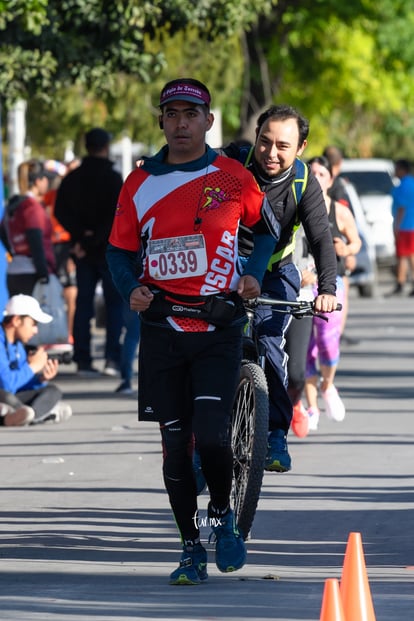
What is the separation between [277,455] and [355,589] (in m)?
2.33

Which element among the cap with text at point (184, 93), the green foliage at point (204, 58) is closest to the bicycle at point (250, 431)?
the cap with text at point (184, 93)

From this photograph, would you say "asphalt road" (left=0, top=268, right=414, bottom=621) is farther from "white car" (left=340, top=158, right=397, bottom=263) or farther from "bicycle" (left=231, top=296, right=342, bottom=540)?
"white car" (left=340, top=158, right=397, bottom=263)

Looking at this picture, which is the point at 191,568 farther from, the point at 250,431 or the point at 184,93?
the point at 184,93

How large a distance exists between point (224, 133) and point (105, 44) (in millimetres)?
36453

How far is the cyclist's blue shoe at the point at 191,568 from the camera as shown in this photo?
6812mm

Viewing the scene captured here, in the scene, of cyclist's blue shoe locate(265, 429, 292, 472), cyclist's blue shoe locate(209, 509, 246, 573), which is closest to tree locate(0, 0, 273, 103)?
cyclist's blue shoe locate(265, 429, 292, 472)

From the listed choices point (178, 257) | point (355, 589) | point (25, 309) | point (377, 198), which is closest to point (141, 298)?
point (178, 257)

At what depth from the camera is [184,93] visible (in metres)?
6.89

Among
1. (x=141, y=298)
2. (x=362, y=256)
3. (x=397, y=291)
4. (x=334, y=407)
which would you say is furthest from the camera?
(x=397, y=291)

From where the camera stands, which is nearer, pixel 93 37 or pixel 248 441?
pixel 248 441

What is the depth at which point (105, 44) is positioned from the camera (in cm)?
1612

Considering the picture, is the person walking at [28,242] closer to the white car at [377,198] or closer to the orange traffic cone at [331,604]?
the orange traffic cone at [331,604]

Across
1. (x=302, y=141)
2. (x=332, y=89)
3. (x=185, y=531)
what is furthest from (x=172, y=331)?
(x=332, y=89)

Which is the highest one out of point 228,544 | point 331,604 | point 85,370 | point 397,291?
point 331,604
